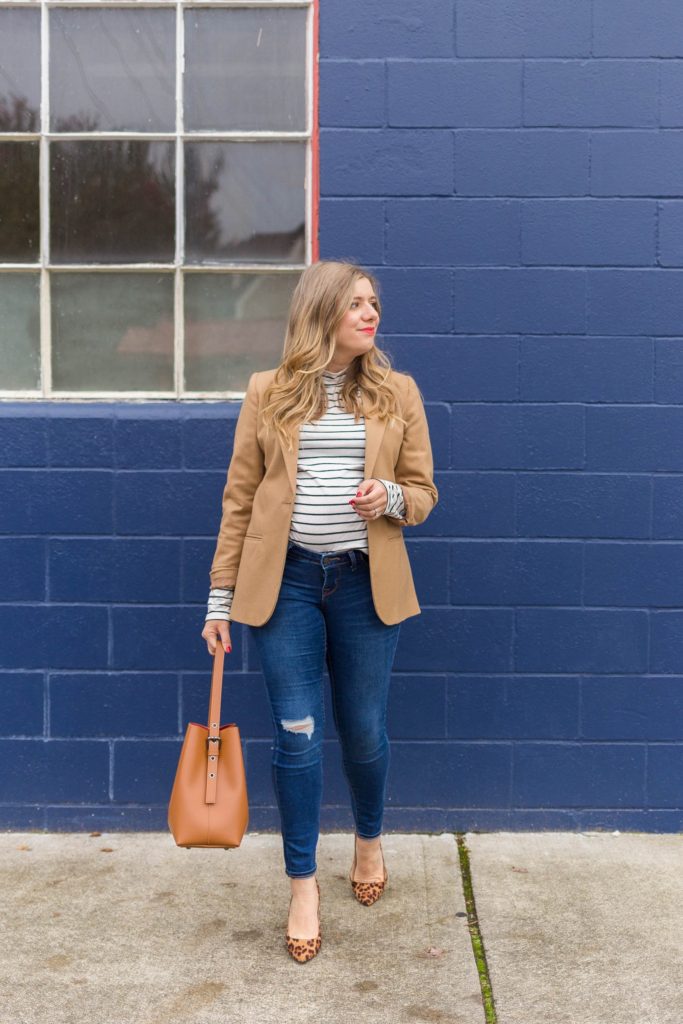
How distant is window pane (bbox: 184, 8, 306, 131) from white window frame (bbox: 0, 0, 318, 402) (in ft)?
0.09

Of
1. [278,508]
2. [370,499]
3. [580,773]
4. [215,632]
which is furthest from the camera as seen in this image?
[580,773]

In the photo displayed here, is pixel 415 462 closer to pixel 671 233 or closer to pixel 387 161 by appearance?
pixel 387 161

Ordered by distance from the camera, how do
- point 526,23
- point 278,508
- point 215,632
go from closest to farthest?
point 278,508
point 215,632
point 526,23

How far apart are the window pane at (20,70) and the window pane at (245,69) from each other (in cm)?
56

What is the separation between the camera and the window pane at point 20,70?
4293 millimetres

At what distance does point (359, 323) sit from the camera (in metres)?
3.44

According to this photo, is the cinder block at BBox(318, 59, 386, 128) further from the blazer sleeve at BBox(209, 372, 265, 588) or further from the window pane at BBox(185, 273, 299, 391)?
the blazer sleeve at BBox(209, 372, 265, 588)

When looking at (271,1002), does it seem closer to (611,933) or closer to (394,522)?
(611,933)

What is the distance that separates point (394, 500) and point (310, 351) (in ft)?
1.64

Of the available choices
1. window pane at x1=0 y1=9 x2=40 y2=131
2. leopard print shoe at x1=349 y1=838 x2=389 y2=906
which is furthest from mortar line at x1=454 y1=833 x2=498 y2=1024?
window pane at x1=0 y1=9 x2=40 y2=131

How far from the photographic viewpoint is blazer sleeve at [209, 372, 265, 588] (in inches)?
138

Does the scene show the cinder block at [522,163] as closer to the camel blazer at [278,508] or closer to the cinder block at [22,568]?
the camel blazer at [278,508]

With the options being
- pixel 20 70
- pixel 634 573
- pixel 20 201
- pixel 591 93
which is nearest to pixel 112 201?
pixel 20 201

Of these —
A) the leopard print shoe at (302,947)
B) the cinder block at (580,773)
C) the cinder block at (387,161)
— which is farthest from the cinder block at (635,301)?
the leopard print shoe at (302,947)
